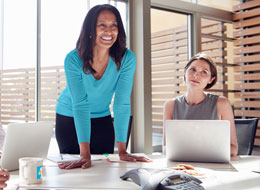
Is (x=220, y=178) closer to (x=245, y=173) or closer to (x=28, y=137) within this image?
(x=245, y=173)

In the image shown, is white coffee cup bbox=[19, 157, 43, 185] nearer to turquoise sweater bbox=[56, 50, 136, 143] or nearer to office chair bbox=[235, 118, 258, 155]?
turquoise sweater bbox=[56, 50, 136, 143]

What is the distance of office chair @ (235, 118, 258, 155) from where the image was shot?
2.26 metres

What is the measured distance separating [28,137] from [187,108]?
49.0 inches

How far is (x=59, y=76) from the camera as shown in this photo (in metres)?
3.59

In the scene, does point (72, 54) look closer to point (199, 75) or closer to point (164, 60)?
point (199, 75)

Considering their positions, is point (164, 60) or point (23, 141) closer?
point (23, 141)

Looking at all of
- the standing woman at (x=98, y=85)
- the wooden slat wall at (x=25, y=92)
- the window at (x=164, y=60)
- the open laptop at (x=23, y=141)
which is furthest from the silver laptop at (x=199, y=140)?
the window at (x=164, y=60)

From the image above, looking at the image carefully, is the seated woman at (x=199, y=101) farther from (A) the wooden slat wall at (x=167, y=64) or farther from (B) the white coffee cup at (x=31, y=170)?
(A) the wooden slat wall at (x=167, y=64)

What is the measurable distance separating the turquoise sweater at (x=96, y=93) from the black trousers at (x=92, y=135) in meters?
0.05

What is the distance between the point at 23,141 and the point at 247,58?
4.60 meters

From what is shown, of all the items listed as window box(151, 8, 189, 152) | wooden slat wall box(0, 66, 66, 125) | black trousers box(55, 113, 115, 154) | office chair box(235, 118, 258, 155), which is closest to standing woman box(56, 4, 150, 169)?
black trousers box(55, 113, 115, 154)

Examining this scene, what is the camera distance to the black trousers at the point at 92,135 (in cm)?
206

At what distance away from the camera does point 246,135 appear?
228 cm

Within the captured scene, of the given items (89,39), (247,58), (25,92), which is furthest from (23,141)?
(247,58)
